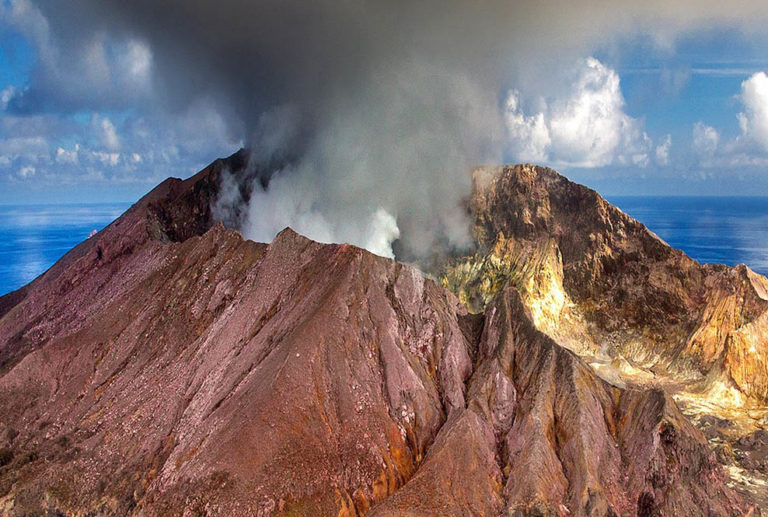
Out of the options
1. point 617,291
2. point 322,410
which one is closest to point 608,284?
point 617,291

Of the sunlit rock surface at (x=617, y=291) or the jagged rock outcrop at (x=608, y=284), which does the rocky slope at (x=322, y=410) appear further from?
the jagged rock outcrop at (x=608, y=284)

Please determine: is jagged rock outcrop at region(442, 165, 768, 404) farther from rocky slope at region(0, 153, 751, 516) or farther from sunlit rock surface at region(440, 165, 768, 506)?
rocky slope at region(0, 153, 751, 516)

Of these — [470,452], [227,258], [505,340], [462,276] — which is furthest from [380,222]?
[470,452]

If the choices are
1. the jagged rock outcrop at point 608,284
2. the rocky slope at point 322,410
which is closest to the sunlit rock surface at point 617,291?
the jagged rock outcrop at point 608,284

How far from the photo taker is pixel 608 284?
240 feet

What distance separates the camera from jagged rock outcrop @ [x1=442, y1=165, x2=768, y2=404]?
59.3m

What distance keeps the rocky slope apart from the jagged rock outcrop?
2699cm

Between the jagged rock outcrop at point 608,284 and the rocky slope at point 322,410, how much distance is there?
1062 inches

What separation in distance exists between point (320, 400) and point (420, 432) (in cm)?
711

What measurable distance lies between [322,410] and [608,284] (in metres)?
52.3

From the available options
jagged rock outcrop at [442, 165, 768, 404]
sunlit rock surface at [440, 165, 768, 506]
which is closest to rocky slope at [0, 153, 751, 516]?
sunlit rock surface at [440, 165, 768, 506]

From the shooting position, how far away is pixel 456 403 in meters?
38.0

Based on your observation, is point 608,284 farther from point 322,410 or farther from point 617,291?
point 322,410

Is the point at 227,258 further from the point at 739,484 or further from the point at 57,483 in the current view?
the point at 739,484
